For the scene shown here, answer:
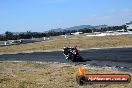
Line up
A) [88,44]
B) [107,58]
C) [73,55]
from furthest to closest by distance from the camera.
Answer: [88,44]
[73,55]
[107,58]

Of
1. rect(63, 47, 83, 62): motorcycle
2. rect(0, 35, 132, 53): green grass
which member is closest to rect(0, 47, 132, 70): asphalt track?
rect(63, 47, 83, 62): motorcycle

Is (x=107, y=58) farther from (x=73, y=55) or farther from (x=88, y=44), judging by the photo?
(x=88, y=44)

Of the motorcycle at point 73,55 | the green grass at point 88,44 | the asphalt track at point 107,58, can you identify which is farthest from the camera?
the green grass at point 88,44

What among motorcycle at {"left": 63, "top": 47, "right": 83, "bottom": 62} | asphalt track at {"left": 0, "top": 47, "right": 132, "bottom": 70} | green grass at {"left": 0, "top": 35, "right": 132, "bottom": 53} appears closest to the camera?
asphalt track at {"left": 0, "top": 47, "right": 132, "bottom": 70}

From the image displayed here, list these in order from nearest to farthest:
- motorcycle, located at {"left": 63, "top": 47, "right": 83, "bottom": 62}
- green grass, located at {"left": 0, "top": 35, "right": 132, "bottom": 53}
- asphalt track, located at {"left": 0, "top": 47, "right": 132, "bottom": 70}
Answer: asphalt track, located at {"left": 0, "top": 47, "right": 132, "bottom": 70} → motorcycle, located at {"left": 63, "top": 47, "right": 83, "bottom": 62} → green grass, located at {"left": 0, "top": 35, "right": 132, "bottom": 53}

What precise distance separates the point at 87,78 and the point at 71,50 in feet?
75.5

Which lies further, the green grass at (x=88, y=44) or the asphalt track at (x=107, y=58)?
the green grass at (x=88, y=44)

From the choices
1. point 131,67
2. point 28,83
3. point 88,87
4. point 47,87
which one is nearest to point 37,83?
point 28,83

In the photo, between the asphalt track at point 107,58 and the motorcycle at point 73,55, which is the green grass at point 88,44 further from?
the motorcycle at point 73,55

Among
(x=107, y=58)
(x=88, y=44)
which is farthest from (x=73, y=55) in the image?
(x=88, y=44)

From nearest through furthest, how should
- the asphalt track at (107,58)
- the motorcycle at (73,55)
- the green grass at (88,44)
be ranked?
the asphalt track at (107,58) < the motorcycle at (73,55) < the green grass at (88,44)

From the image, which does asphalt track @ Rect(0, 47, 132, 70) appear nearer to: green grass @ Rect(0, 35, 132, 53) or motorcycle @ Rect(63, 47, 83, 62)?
motorcycle @ Rect(63, 47, 83, 62)

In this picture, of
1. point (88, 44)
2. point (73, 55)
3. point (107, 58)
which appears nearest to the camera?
point (107, 58)

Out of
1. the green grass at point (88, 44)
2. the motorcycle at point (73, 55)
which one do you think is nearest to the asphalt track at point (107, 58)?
the motorcycle at point (73, 55)
